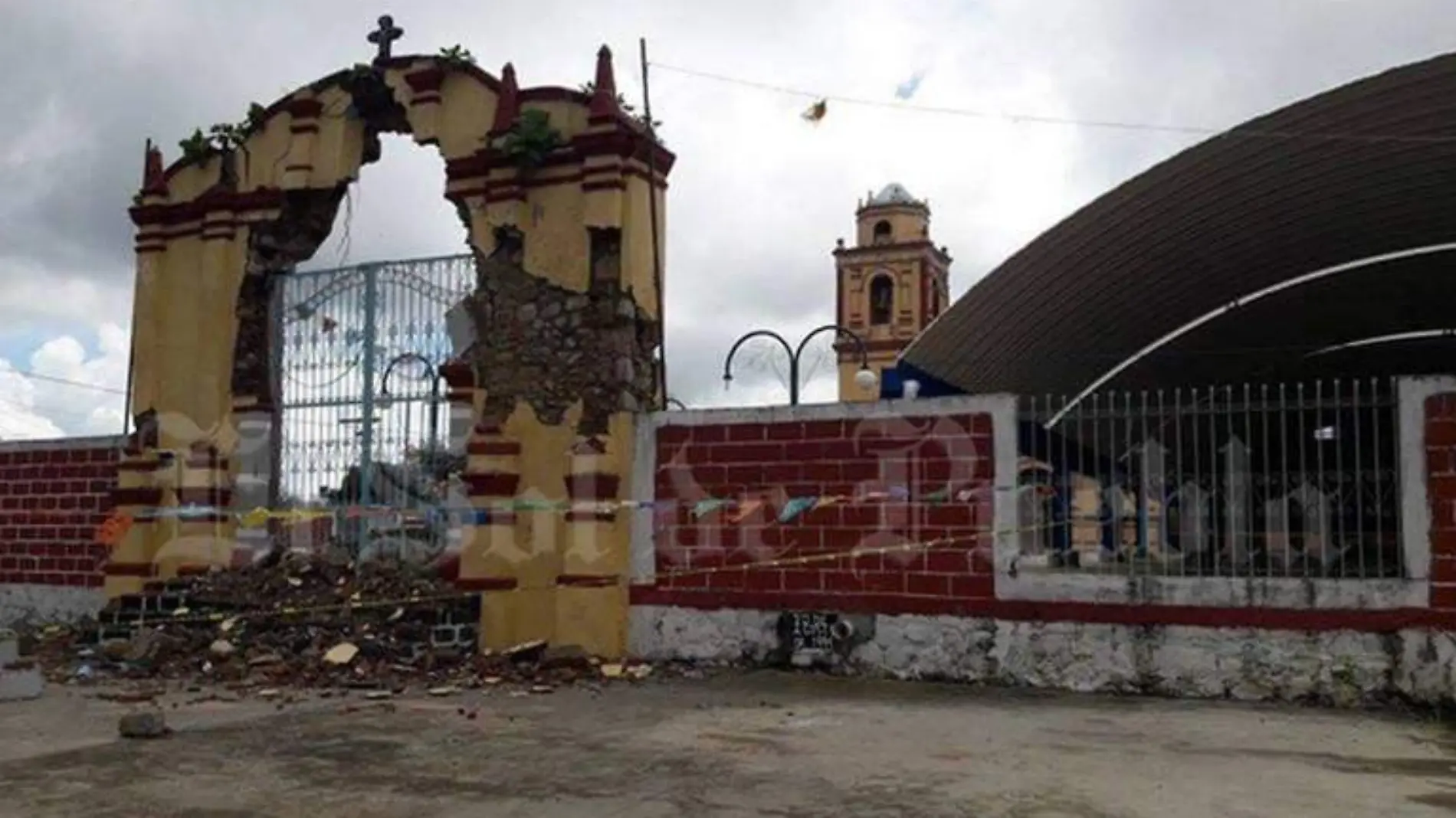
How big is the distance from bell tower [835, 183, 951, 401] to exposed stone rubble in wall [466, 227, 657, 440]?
102ft

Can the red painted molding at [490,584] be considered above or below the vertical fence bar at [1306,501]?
below

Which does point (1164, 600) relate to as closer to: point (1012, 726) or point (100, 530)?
point (1012, 726)

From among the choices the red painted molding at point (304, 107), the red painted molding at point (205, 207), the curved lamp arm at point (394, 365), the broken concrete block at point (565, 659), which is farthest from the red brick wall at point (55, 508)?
the broken concrete block at point (565, 659)

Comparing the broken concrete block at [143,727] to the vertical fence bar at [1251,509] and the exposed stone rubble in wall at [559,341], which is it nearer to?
the exposed stone rubble in wall at [559,341]

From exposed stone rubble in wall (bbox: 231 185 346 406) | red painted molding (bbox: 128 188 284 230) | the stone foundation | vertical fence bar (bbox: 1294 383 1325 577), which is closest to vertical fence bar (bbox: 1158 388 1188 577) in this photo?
vertical fence bar (bbox: 1294 383 1325 577)

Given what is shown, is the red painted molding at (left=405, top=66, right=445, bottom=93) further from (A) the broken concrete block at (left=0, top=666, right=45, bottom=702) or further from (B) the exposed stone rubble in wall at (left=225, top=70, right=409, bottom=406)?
(A) the broken concrete block at (left=0, top=666, right=45, bottom=702)

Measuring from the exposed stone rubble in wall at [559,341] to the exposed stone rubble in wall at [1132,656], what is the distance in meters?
2.01

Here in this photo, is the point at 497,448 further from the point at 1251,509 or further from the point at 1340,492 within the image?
the point at 1340,492

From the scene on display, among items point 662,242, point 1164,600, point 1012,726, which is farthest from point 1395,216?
point 1012,726

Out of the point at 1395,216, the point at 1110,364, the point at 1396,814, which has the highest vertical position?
the point at 1395,216

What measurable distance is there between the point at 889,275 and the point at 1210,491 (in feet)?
113

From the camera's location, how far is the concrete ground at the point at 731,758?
18.2 feet

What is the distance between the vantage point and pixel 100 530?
13188 millimetres

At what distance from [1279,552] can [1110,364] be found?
8.03 meters
